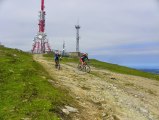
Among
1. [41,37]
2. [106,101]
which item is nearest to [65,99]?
[106,101]

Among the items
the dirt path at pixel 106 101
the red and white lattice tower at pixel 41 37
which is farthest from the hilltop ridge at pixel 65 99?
the red and white lattice tower at pixel 41 37

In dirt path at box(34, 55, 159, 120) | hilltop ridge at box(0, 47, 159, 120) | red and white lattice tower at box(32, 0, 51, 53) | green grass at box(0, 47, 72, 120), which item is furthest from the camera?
red and white lattice tower at box(32, 0, 51, 53)

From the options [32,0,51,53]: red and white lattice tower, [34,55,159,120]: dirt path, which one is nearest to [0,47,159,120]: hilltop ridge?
[34,55,159,120]: dirt path

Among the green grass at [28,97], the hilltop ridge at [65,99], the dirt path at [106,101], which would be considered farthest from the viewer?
the dirt path at [106,101]

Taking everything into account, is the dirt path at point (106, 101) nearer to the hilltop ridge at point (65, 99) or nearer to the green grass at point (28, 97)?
the hilltop ridge at point (65, 99)

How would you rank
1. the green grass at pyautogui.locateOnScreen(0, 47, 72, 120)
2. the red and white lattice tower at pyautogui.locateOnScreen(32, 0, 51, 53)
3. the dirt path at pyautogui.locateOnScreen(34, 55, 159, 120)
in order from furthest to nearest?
1. the red and white lattice tower at pyautogui.locateOnScreen(32, 0, 51, 53)
2. the dirt path at pyautogui.locateOnScreen(34, 55, 159, 120)
3. the green grass at pyautogui.locateOnScreen(0, 47, 72, 120)

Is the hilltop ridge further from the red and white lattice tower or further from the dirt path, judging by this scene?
the red and white lattice tower

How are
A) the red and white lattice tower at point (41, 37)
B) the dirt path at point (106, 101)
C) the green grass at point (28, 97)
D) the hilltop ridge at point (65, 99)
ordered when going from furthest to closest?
the red and white lattice tower at point (41, 37) < the dirt path at point (106, 101) < the hilltop ridge at point (65, 99) < the green grass at point (28, 97)

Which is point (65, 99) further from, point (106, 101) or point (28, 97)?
point (106, 101)

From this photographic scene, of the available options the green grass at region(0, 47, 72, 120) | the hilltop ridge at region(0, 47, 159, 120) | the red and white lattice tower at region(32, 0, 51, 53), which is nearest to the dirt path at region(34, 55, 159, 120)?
the hilltop ridge at region(0, 47, 159, 120)

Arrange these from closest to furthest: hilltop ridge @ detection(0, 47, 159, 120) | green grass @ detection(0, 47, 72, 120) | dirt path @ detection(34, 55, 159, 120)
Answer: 1. green grass @ detection(0, 47, 72, 120)
2. hilltop ridge @ detection(0, 47, 159, 120)
3. dirt path @ detection(34, 55, 159, 120)

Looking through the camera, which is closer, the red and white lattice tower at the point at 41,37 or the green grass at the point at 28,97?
the green grass at the point at 28,97

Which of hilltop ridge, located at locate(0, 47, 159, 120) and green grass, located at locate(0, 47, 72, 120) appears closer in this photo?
green grass, located at locate(0, 47, 72, 120)

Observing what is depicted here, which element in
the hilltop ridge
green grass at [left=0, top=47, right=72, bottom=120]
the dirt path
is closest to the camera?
green grass at [left=0, top=47, right=72, bottom=120]
